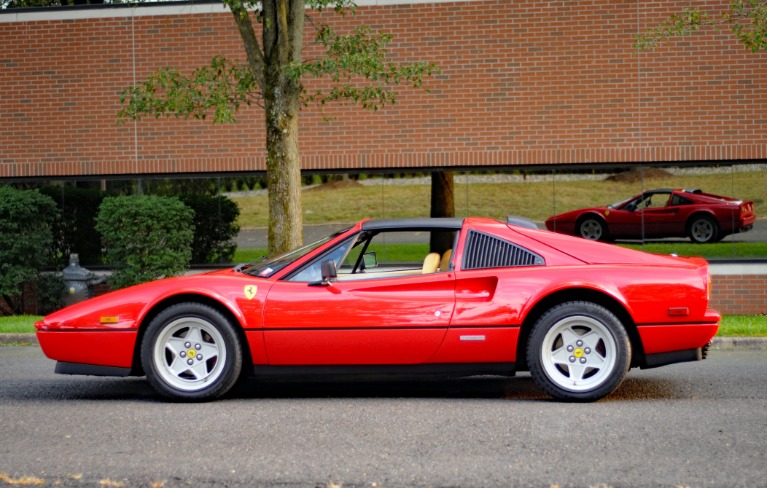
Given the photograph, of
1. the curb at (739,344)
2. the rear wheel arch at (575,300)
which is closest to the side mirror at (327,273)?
the rear wheel arch at (575,300)

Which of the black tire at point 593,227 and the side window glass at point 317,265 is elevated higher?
the side window glass at point 317,265

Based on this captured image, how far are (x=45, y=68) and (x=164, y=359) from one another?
1029 cm

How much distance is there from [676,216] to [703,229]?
424mm

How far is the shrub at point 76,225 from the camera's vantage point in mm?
16219

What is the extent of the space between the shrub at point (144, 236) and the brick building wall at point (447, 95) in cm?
114

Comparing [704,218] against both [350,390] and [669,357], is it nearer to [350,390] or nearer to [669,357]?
[669,357]

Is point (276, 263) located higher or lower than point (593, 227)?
higher

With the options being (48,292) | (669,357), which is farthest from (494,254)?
(48,292)

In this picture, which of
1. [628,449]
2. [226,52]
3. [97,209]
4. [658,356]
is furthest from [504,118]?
[628,449]

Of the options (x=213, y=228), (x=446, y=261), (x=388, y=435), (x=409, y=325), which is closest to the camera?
(x=388, y=435)

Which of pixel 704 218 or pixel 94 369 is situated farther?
pixel 704 218

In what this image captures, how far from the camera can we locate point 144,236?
48.4 ft

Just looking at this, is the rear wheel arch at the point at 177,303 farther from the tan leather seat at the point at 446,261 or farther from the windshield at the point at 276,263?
the tan leather seat at the point at 446,261

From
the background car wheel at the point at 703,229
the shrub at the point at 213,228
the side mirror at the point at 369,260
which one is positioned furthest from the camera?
the shrub at the point at 213,228
